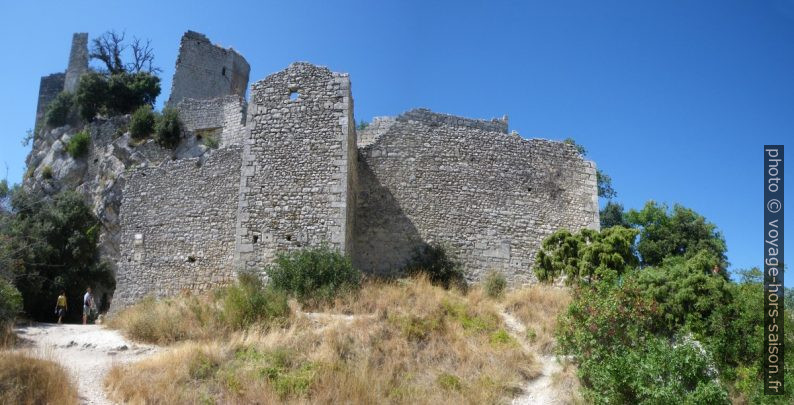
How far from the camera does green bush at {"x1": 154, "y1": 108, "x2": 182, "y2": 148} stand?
77.2 ft

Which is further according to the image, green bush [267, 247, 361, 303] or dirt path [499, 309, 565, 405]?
green bush [267, 247, 361, 303]

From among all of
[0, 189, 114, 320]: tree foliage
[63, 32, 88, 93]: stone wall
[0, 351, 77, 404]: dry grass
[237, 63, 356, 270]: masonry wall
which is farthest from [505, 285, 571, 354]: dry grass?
[63, 32, 88, 93]: stone wall

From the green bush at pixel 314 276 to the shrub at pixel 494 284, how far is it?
12.6ft

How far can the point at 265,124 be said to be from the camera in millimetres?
13984

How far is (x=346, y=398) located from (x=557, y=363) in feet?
12.5

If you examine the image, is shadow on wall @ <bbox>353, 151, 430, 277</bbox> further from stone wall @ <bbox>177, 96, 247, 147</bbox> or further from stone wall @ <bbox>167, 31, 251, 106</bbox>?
stone wall @ <bbox>167, 31, 251, 106</bbox>

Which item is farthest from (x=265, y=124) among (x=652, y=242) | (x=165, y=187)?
(x=652, y=242)

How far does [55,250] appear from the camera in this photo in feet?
61.3

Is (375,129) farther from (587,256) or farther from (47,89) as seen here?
(47,89)

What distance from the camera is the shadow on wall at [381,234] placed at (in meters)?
15.2

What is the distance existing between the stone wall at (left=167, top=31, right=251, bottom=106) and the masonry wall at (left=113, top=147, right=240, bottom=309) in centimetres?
1119

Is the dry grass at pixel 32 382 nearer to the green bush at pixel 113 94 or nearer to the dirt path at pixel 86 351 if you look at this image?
the dirt path at pixel 86 351

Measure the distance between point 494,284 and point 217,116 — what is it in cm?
1482

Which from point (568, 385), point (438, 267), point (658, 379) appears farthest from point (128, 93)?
point (658, 379)
